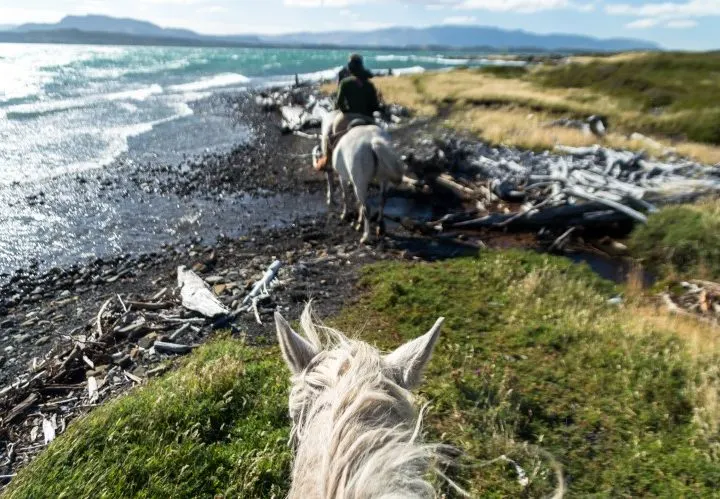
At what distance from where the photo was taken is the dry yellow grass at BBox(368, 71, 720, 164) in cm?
1947

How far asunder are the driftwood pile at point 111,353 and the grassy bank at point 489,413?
0.85 metres

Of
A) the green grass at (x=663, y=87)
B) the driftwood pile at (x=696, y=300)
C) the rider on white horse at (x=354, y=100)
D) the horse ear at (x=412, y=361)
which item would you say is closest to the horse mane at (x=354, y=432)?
the horse ear at (x=412, y=361)

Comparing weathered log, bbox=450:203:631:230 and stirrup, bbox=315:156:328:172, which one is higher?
stirrup, bbox=315:156:328:172

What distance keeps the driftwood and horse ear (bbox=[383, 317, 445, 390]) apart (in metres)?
5.66

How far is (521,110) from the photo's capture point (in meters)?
28.7

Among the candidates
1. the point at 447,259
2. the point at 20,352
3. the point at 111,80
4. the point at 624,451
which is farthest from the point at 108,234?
the point at 111,80

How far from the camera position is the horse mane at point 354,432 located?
66.8 inches

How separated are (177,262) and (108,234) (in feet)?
10.5

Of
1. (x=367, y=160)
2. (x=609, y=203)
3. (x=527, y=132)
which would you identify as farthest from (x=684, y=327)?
(x=527, y=132)

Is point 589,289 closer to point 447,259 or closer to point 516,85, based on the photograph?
point 447,259

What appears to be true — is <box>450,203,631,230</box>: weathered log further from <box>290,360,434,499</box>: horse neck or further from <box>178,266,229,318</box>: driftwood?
<box>290,360,434,499</box>: horse neck

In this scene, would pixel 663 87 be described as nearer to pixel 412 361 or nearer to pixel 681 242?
pixel 681 242

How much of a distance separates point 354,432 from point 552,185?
13.9 meters

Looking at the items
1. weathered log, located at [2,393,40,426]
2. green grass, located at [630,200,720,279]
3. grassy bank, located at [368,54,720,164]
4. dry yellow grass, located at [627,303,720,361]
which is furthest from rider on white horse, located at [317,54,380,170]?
weathered log, located at [2,393,40,426]
